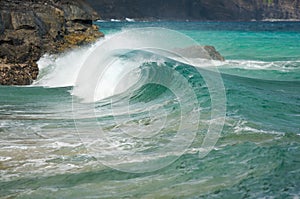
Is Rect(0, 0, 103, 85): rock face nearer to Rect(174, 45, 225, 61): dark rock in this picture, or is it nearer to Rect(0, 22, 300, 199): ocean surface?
Rect(0, 22, 300, 199): ocean surface

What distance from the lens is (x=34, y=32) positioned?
25766mm

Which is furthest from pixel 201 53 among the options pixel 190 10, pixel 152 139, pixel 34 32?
pixel 190 10

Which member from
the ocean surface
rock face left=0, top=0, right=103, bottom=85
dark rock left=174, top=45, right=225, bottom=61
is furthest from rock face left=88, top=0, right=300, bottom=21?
the ocean surface

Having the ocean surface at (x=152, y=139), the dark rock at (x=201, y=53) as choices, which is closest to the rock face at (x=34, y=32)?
the ocean surface at (x=152, y=139)

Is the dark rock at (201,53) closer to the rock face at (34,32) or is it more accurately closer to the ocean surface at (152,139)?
the rock face at (34,32)

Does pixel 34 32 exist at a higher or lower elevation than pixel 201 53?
higher

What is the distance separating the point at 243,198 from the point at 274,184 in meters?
0.70

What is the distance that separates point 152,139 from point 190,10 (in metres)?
192

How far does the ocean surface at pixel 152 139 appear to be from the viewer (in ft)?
24.6

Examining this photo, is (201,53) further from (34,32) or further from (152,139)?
(152,139)

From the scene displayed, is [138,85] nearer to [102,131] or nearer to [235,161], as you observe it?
[102,131]

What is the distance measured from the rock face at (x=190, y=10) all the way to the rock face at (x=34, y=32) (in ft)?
516

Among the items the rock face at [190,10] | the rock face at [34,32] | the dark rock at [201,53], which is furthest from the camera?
the rock face at [190,10]

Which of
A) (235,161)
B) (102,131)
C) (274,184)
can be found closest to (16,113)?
(102,131)
